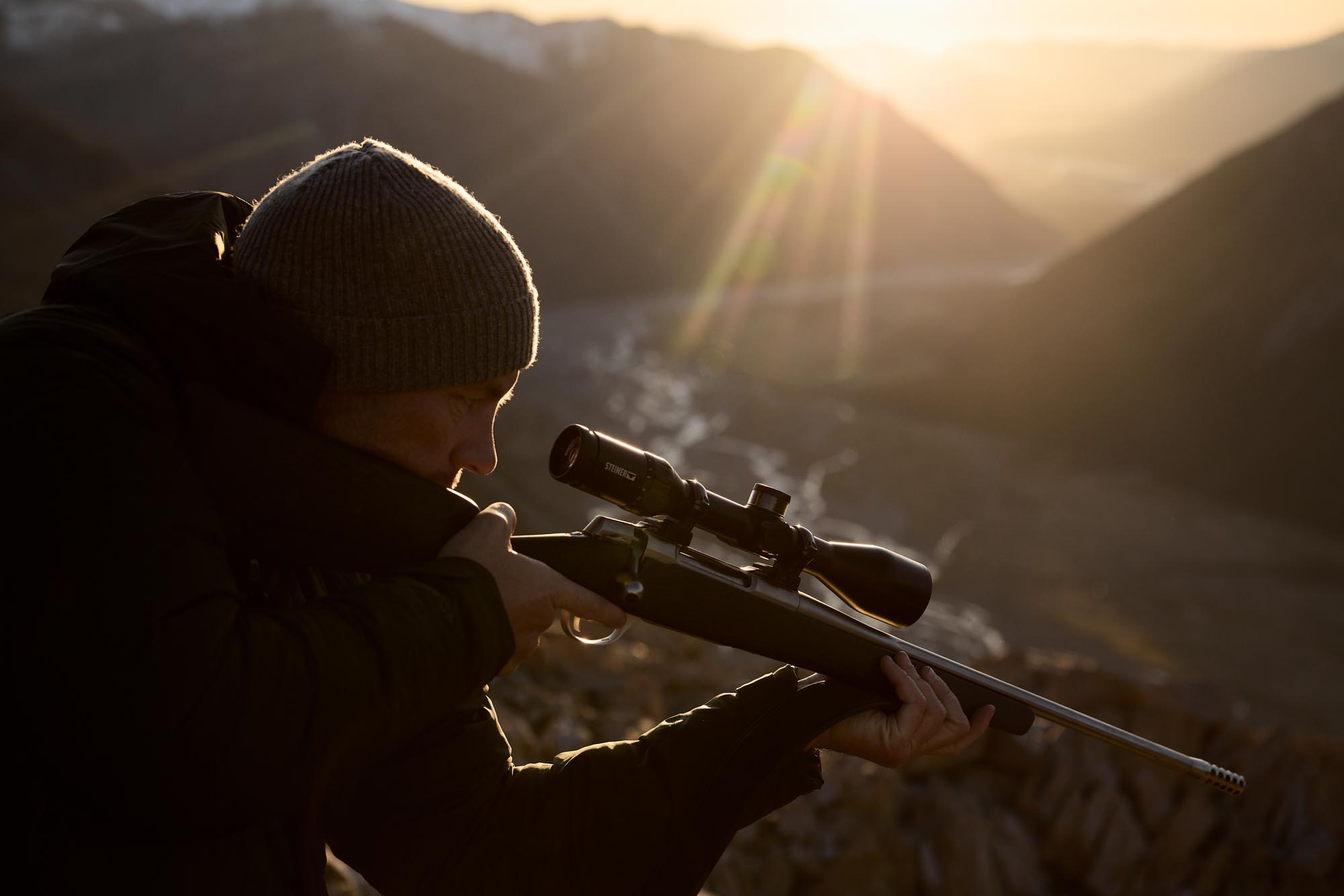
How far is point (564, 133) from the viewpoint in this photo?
151 ft

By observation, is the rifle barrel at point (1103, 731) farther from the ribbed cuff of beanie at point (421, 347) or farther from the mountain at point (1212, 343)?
the mountain at point (1212, 343)

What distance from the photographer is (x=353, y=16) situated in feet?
165

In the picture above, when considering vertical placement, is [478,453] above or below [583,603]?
above

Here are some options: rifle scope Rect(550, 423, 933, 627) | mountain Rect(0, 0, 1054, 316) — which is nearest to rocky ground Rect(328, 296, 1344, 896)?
rifle scope Rect(550, 423, 933, 627)

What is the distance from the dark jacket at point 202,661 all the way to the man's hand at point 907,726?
600 millimetres

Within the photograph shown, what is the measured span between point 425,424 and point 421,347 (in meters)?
0.19

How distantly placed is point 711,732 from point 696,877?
1.04ft

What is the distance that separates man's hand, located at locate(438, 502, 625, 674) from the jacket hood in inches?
15.6

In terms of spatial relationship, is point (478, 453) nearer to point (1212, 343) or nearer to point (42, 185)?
point (1212, 343)

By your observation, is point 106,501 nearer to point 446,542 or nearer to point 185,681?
point 185,681

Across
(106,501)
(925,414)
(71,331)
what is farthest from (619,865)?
(925,414)

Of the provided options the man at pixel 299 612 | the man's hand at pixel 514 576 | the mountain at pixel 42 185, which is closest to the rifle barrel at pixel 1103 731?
the man at pixel 299 612

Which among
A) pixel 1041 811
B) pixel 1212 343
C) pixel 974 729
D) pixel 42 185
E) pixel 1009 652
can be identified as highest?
pixel 974 729

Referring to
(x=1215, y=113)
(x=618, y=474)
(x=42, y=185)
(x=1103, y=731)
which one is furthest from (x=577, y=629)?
(x=1215, y=113)
